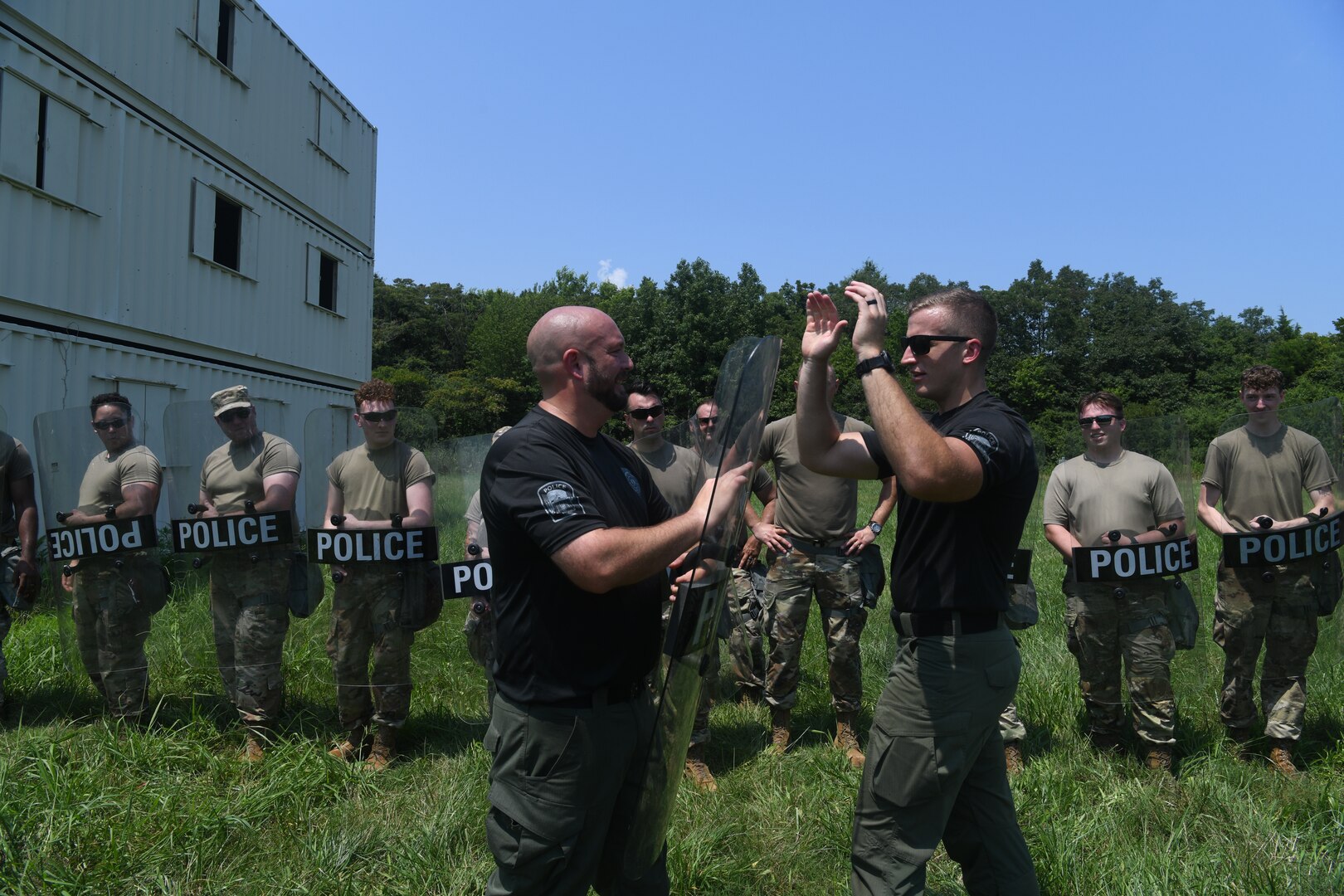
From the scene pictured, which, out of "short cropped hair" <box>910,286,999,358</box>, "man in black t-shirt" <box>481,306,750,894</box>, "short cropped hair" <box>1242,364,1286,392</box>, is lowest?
"man in black t-shirt" <box>481,306,750,894</box>

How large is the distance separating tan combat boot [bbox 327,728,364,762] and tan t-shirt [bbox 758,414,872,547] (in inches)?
109

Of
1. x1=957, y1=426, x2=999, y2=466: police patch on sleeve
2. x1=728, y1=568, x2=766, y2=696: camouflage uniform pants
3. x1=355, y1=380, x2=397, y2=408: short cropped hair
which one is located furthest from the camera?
x1=728, y1=568, x2=766, y2=696: camouflage uniform pants

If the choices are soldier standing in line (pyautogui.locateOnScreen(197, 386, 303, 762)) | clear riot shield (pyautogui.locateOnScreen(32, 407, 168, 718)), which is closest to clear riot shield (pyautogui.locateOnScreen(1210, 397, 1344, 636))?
soldier standing in line (pyautogui.locateOnScreen(197, 386, 303, 762))

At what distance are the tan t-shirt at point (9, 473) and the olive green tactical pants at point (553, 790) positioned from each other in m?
4.89

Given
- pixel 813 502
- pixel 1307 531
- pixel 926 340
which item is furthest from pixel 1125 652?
pixel 926 340

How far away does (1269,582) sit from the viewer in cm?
475

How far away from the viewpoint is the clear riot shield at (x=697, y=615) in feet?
7.27

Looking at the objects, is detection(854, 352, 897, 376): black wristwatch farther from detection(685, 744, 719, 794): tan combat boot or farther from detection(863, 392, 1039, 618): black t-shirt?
detection(685, 744, 719, 794): tan combat boot

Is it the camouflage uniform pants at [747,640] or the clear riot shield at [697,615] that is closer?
the clear riot shield at [697,615]

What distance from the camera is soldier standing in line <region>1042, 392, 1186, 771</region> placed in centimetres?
461

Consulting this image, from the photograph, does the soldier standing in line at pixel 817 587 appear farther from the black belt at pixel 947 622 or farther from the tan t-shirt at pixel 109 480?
the tan t-shirt at pixel 109 480

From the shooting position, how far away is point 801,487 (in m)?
5.25

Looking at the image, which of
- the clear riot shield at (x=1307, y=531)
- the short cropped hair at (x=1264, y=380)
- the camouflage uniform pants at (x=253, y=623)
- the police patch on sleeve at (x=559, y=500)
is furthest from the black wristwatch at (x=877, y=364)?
the camouflage uniform pants at (x=253, y=623)

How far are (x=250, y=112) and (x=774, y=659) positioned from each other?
38.2ft
